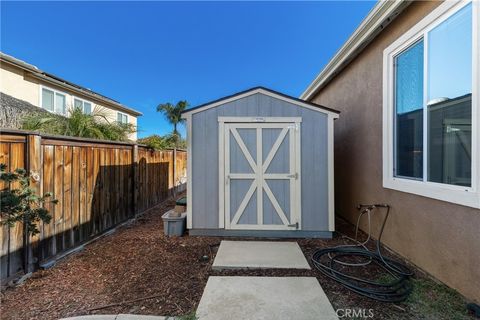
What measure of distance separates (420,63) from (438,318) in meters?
2.94

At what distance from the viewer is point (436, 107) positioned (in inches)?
114

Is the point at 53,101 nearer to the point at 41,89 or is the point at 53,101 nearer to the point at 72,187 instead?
the point at 41,89

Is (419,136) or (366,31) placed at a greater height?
(366,31)

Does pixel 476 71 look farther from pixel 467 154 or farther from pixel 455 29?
pixel 467 154

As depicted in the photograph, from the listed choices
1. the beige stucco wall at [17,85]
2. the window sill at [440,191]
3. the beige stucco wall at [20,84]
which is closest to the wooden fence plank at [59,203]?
the beige stucco wall at [20,84]

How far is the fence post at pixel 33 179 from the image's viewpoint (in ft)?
9.37

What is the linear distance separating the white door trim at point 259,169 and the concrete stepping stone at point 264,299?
1641mm

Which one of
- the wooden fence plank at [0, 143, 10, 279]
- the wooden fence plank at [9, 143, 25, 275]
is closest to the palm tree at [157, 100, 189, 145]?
the wooden fence plank at [9, 143, 25, 275]

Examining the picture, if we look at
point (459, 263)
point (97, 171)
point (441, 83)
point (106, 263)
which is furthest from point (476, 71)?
point (97, 171)

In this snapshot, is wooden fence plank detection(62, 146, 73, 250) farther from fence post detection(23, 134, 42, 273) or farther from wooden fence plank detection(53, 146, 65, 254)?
fence post detection(23, 134, 42, 273)

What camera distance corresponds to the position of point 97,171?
433 cm

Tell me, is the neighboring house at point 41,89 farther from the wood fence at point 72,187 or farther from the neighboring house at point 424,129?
the neighboring house at point 424,129

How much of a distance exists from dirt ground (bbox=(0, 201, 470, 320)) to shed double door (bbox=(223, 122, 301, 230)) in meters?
0.65

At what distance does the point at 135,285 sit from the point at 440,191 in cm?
362
